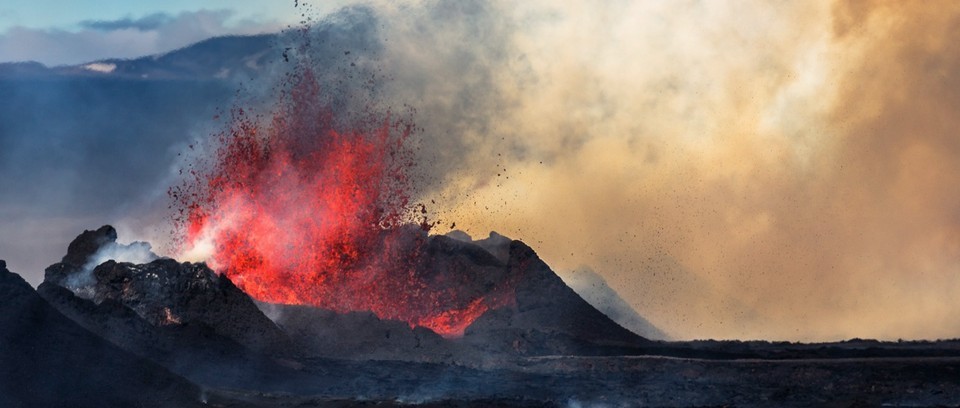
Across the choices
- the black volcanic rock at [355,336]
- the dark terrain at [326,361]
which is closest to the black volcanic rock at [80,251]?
the dark terrain at [326,361]

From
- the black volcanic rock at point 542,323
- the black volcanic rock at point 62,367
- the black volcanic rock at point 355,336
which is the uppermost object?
the black volcanic rock at point 542,323

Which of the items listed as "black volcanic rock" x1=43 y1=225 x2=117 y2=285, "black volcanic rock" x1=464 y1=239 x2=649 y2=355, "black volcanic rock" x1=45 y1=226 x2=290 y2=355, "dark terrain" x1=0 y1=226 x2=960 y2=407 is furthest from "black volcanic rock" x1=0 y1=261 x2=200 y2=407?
"black volcanic rock" x1=464 y1=239 x2=649 y2=355

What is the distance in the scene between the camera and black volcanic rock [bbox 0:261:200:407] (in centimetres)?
3080

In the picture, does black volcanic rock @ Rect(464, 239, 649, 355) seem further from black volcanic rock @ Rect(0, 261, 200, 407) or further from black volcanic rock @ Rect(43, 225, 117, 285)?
black volcanic rock @ Rect(0, 261, 200, 407)

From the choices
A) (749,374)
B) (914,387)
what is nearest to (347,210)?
(749,374)

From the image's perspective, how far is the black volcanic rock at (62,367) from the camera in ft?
101

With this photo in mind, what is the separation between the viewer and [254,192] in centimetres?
5159

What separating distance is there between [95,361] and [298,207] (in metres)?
19.4

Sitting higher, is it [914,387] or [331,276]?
[331,276]

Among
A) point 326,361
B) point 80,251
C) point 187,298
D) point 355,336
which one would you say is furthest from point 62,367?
point 80,251

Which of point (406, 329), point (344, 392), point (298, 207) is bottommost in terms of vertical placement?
point (344, 392)

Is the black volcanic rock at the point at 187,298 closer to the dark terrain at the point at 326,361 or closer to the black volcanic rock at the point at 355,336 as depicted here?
the dark terrain at the point at 326,361

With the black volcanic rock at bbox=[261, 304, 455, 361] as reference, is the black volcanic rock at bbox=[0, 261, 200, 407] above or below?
below

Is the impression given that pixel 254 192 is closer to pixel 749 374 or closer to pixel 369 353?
pixel 369 353
